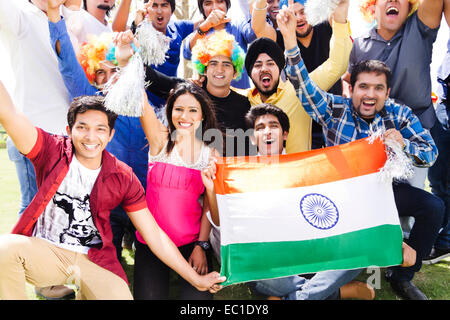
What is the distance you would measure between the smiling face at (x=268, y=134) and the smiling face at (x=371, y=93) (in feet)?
2.45

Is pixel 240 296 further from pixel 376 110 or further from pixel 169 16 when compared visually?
pixel 169 16

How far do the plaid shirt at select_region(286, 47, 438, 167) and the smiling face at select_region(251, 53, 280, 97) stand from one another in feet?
1.36

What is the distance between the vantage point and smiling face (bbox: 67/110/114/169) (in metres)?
2.76

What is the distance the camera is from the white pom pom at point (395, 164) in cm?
304

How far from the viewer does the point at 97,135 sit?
278 centimetres

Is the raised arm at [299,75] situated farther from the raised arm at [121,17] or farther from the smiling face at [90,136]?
the raised arm at [121,17]

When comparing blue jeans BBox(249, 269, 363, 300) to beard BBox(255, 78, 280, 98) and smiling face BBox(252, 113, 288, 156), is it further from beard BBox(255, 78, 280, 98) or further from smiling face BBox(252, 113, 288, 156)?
beard BBox(255, 78, 280, 98)

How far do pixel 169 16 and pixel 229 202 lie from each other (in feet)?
8.90

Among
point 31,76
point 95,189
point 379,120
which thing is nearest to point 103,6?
point 31,76

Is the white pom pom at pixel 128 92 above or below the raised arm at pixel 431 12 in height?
below

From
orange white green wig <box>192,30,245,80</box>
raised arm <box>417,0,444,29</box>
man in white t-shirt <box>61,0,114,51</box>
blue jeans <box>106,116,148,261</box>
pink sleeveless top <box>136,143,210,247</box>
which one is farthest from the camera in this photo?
orange white green wig <box>192,30,245,80</box>

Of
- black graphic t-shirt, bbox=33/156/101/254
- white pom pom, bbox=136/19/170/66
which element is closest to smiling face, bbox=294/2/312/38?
white pom pom, bbox=136/19/170/66

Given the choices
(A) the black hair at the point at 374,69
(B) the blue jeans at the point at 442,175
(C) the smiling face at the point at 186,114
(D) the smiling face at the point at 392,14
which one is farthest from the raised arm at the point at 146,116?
(B) the blue jeans at the point at 442,175
